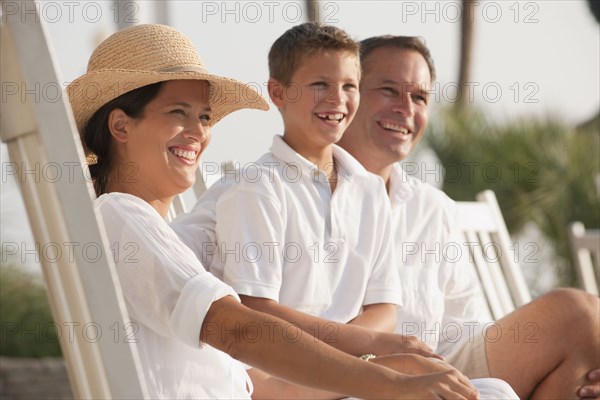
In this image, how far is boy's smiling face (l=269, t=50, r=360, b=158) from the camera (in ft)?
9.76

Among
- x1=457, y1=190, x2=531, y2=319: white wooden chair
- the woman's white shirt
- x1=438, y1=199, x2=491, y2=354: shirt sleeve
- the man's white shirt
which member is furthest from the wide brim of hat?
x1=457, y1=190, x2=531, y2=319: white wooden chair

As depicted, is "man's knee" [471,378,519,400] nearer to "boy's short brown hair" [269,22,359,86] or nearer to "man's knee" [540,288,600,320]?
"man's knee" [540,288,600,320]

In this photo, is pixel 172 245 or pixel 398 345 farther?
pixel 398 345

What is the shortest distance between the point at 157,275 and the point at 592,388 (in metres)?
1.56

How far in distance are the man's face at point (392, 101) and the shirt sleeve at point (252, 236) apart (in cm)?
86

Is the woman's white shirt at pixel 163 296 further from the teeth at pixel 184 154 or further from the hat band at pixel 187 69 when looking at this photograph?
the hat band at pixel 187 69

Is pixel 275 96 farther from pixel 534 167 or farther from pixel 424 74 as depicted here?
pixel 534 167

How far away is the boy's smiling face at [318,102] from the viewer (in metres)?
2.97

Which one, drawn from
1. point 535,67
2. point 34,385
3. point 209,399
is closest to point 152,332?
point 209,399

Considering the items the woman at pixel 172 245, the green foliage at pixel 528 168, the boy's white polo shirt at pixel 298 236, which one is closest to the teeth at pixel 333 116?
the boy's white polo shirt at pixel 298 236

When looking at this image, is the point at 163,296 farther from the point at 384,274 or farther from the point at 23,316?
the point at 23,316

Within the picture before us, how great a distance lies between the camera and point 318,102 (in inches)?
117

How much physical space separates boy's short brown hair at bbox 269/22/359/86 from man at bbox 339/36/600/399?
566mm

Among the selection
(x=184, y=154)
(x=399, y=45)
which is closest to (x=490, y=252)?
(x=399, y=45)
